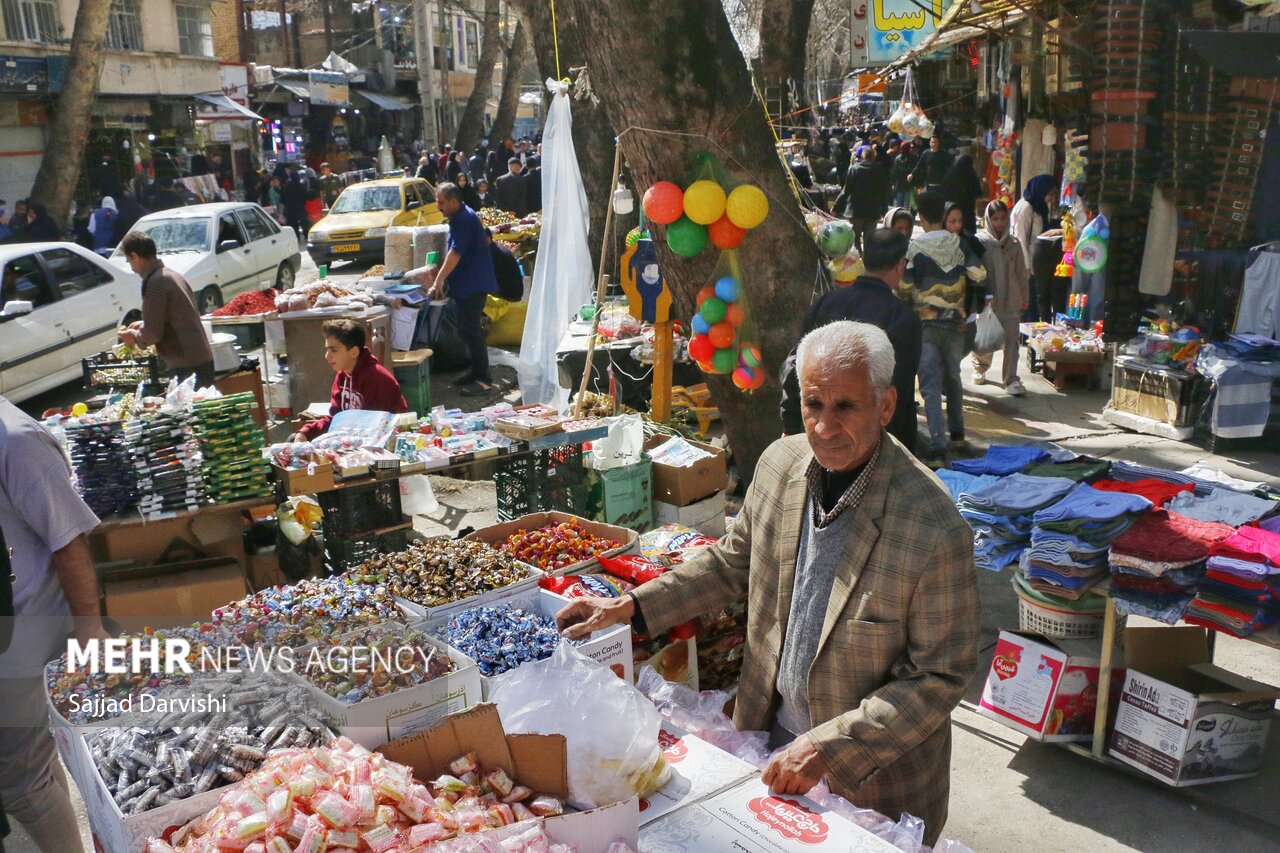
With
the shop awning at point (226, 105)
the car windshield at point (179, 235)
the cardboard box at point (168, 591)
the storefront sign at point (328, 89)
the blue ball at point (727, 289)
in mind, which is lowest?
the cardboard box at point (168, 591)

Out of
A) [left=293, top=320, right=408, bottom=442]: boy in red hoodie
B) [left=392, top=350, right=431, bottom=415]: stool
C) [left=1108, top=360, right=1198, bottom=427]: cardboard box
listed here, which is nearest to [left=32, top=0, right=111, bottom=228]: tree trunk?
[left=392, top=350, right=431, bottom=415]: stool

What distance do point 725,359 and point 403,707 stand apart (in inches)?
171

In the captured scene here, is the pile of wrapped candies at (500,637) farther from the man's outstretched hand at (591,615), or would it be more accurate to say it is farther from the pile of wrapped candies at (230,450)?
the pile of wrapped candies at (230,450)

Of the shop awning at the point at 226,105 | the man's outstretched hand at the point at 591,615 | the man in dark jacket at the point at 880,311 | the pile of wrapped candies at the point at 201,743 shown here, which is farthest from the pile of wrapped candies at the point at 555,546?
the shop awning at the point at 226,105

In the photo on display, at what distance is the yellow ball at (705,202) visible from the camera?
6188 millimetres

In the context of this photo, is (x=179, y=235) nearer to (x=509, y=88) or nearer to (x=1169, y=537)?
(x=1169, y=537)

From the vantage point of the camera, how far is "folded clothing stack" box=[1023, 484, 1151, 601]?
3.88 m

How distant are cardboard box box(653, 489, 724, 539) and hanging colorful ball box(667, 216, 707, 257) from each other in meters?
1.50

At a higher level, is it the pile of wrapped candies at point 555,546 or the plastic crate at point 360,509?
the pile of wrapped candies at point 555,546

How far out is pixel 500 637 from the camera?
3229 millimetres

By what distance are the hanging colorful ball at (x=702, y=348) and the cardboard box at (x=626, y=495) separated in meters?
0.80

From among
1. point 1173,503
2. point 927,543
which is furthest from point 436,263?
point 927,543

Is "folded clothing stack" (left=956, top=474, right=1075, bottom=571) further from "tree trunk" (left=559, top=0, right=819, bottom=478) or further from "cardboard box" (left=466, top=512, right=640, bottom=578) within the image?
"tree trunk" (left=559, top=0, right=819, bottom=478)

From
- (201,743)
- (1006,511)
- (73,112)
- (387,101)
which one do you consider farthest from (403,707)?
(387,101)
